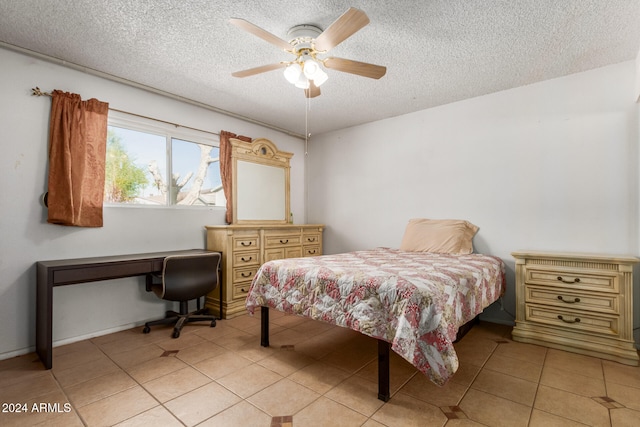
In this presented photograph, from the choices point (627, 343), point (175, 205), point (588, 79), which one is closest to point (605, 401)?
point (627, 343)

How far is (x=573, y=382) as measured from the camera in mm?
2041

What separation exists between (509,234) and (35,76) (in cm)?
479

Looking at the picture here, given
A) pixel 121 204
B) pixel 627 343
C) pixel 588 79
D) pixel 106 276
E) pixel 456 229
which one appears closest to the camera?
pixel 627 343

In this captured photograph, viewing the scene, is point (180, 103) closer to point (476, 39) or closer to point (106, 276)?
point (106, 276)

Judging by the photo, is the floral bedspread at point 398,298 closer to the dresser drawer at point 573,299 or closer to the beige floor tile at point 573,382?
the dresser drawer at point 573,299

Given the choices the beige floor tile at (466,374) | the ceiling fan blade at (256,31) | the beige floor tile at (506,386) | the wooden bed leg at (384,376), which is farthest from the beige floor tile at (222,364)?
the ceiling fan blade at (256,31)

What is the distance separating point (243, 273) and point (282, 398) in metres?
1.98

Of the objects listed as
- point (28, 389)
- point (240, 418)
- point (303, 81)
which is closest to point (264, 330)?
point (240, 418)

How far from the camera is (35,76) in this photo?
2.63m

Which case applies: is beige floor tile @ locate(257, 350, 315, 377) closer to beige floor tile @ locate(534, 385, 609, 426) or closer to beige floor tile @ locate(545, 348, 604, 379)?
beige floor tile @ locate(534, 385, 609, 426)

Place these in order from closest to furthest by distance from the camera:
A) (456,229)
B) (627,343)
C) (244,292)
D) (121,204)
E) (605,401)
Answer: (605,401) < (627,343) < (121,204) < (456,229) < (244,292)

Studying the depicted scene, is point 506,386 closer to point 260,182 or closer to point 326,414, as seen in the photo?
point 326,414

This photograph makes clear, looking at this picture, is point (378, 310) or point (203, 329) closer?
point (378, 310)

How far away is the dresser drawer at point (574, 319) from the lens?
244 centimetres
